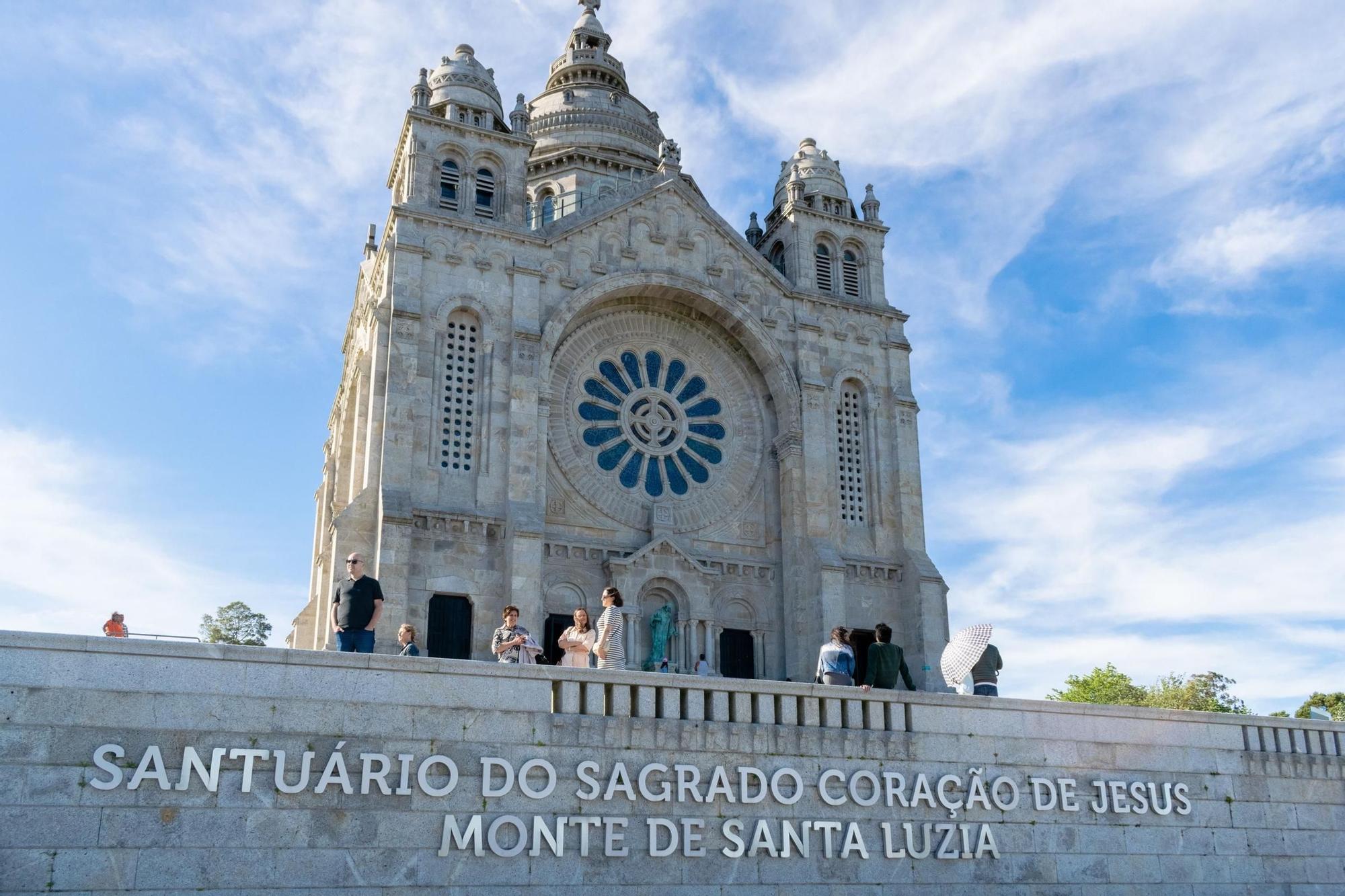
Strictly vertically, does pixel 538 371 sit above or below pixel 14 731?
above

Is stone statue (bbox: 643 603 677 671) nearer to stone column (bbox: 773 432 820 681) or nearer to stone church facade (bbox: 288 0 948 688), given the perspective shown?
stone church facade (bbox: 288 0 948 688)

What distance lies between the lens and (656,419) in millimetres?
34812

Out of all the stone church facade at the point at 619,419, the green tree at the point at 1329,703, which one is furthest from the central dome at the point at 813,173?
the green tree at the point at 1329,703

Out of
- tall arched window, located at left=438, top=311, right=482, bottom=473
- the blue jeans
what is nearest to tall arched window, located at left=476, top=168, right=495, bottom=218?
tall arched window, located at left=438, top=311, right=482, bottom=473

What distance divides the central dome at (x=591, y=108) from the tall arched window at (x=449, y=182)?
967 cm

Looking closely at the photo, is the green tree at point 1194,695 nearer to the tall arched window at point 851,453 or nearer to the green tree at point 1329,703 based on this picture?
the green tree at point 1329,703

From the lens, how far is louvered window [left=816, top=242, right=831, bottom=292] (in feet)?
127

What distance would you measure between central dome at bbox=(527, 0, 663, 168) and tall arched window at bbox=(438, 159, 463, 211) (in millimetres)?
9673

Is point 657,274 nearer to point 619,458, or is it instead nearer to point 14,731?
point 619,458

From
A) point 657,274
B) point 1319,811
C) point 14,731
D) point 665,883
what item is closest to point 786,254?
point 657,274

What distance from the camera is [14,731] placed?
42.2 feet

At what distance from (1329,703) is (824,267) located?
5002 centimetres

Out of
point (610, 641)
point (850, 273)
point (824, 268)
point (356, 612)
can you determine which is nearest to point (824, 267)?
point (824, 268)

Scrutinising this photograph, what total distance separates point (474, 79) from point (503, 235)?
5.69 m
